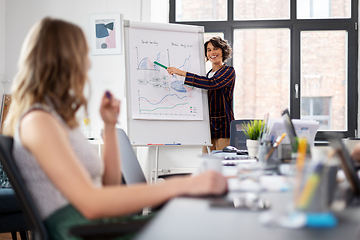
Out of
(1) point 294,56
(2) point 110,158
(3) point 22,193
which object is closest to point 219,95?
(1) point 294,56

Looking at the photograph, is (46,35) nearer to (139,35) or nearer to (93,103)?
(139,35)

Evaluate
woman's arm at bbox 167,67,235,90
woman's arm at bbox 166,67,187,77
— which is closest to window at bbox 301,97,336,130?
woman's arm at bbox 167,67,235,90

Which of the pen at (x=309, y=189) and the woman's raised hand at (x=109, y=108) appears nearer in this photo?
the pen at (x=309, y=189)

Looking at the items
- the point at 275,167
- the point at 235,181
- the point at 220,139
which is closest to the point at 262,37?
the point at 220,139

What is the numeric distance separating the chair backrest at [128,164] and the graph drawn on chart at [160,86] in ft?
4.83

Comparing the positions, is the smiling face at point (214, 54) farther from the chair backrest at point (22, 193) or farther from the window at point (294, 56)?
the chair backrest at point (22, 193)

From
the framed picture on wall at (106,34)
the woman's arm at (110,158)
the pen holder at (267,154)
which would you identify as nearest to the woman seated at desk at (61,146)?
the woman's arm at (110,158)

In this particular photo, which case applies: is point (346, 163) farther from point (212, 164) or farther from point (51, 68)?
point (51, 68)

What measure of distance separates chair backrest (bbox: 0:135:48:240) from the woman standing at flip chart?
7.77ft

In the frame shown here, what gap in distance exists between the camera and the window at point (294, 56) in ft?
13.2

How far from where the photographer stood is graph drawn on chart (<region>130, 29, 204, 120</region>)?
3.12 meters

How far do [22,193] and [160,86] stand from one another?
2.41m

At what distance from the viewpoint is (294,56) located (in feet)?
13.3

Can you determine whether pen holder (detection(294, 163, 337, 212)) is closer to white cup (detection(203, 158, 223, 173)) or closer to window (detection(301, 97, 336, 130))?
white cup (detection(203, 158, 223, 173))
